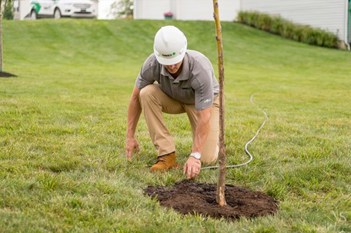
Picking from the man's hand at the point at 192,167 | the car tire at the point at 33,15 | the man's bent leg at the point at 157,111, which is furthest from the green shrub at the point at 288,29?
the man's hand at the point at 192,167

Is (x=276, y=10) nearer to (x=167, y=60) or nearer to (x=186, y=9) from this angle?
(x=186, y=9)

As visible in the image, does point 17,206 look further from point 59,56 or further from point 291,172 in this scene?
point 59,56

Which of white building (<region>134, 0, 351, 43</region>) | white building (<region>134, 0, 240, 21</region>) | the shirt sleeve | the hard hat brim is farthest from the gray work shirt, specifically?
white building (<region>134, 0, 240, 21</region>)

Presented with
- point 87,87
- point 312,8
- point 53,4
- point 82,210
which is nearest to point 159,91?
point 82,210

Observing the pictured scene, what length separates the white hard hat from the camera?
4137 mm

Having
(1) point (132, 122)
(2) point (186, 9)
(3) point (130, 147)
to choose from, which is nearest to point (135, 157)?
(3) point (130, 147)

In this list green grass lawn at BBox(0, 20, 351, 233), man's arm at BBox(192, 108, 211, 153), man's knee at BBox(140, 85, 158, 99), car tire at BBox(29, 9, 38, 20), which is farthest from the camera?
car tire at BBox(29, 9, 38, 20)

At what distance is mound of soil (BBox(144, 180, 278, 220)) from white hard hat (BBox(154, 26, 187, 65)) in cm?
95

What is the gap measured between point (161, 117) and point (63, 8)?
80.4ft

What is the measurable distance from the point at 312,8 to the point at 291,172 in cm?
2214

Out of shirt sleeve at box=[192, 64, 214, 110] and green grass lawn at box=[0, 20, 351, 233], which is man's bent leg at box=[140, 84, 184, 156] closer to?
green grass lawn at box=[0, 20, 351, 233]

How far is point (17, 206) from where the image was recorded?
356 centimetres

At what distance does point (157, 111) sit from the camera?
5.01 meters

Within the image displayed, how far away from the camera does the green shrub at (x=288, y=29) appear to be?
80.8ft
